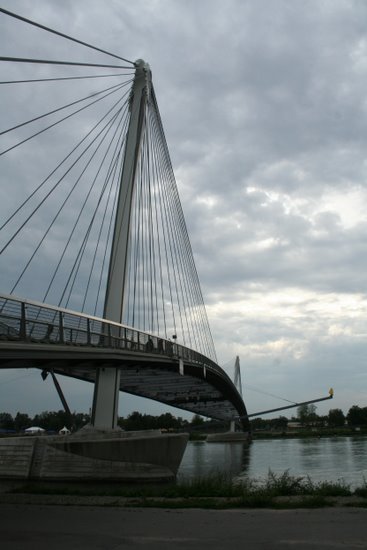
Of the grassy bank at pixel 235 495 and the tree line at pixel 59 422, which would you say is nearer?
the grassy bank at pixel 235 495

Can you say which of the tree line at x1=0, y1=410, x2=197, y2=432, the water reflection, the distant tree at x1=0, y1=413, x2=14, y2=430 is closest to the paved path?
the water reflection

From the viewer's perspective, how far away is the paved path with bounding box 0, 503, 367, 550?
236 inches

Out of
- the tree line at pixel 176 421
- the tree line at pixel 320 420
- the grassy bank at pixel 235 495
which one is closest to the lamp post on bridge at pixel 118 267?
the grassy bank at pixel 235 495

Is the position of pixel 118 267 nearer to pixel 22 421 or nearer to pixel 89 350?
pixel 89 350

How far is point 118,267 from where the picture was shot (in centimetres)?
2250

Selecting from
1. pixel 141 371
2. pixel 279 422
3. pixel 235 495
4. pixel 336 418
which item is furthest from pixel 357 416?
pixel 235 495

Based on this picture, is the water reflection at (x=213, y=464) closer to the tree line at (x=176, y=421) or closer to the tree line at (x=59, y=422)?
the tree line at (x=176, y=421)

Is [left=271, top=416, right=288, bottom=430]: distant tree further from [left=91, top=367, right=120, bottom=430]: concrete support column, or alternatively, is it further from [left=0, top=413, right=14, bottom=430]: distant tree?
[left=91, top=367, right=120, bottom=430]: concrete support column

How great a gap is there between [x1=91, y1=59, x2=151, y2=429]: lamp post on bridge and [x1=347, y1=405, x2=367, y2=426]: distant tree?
11073 cm

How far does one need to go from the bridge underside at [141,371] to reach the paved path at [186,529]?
454 centimetres

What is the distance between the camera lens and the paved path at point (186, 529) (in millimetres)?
5992

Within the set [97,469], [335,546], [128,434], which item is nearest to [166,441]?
[128,434]

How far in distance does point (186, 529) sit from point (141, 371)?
2345 centimetres

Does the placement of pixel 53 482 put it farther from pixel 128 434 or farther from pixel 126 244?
pixel 126 244
